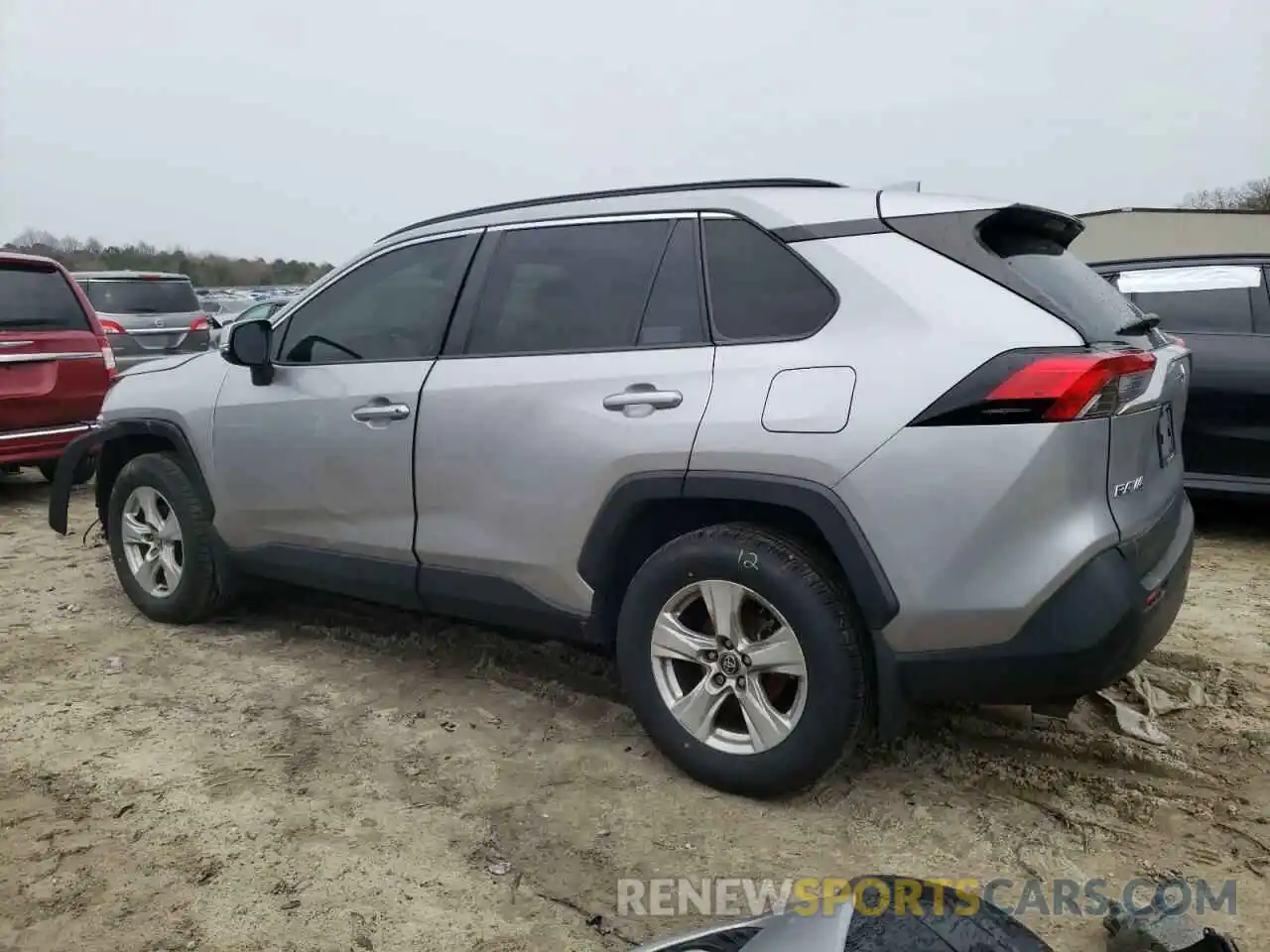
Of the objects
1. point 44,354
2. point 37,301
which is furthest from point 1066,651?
point 37,301

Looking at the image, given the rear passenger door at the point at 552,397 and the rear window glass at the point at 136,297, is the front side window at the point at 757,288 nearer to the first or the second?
the rear passenger door at the point at 552,397

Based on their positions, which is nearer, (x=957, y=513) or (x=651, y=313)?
(x=957, y=513)

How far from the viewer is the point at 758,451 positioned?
8.55 ft

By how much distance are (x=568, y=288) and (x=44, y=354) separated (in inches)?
212

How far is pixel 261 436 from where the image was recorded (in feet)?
12.5

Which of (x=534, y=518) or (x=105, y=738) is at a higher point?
(x=534, y=518)

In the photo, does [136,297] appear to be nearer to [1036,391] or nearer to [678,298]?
[678,298]

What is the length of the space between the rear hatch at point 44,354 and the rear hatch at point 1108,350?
6399mm

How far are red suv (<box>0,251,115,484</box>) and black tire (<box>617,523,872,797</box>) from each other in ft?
18.2

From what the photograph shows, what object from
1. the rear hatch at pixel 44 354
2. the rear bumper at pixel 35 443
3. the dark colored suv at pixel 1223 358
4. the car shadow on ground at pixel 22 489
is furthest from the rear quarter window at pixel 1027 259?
the car shadow on ground at pixel 22 489

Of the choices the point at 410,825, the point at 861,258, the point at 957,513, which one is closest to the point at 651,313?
the point at 861,258

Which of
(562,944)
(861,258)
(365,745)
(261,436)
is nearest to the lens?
(562,944)

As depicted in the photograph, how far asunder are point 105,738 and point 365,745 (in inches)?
35.0

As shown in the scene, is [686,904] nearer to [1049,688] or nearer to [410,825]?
[410,825]
